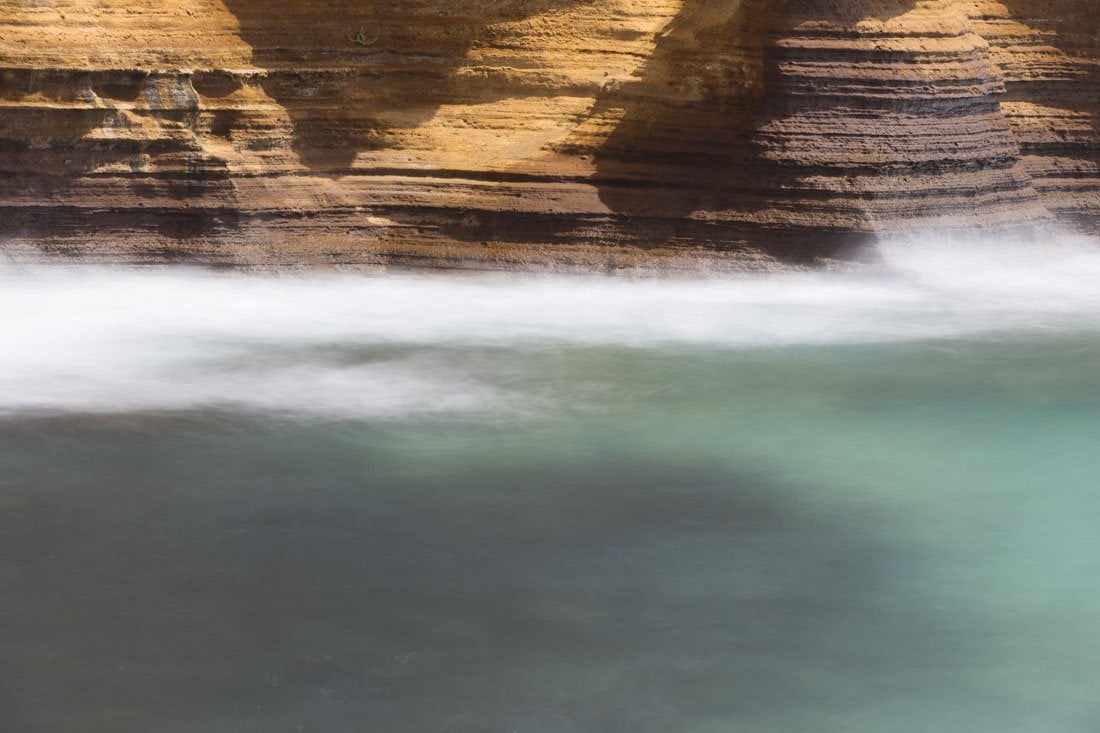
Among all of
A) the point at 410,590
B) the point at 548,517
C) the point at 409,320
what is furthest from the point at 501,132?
the point at 410,590

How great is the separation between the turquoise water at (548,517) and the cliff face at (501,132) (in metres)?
1.23

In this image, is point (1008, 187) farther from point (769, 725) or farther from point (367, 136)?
point (769, 725)

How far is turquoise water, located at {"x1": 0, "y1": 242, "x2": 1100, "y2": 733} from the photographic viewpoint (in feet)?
19.3

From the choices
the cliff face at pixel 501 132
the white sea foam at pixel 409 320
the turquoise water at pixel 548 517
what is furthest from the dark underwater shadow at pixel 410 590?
the cliff face at pixel 501 132

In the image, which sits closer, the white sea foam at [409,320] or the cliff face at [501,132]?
the white sea foam at [409,320]

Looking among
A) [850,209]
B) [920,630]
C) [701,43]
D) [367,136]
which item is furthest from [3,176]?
[920,630]

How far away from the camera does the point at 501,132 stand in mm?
14133

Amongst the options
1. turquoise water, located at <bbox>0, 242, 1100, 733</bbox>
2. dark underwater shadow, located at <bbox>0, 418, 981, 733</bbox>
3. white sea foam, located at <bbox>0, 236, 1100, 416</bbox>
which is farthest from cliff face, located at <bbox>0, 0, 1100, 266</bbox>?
dark underwater shadow, located at <bbox>0, 418, 981, 733</bbox>

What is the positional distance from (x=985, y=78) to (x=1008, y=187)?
1.00 meters

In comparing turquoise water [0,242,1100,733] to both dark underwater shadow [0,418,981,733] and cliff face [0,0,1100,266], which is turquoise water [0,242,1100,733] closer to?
dark underwater shadow [0,418,981,733]

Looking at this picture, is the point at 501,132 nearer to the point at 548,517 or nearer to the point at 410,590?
the point at 548,517

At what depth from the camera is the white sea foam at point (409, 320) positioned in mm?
10086

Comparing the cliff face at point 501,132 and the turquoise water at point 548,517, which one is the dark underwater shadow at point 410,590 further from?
the cliff face at point 501,132

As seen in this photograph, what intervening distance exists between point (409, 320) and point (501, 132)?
2618mm
